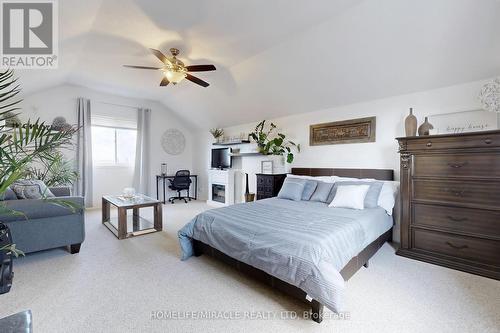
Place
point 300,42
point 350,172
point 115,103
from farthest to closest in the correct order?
point 115,103 < point 350,172 < point 300,42

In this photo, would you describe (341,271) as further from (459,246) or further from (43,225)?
(43,225)

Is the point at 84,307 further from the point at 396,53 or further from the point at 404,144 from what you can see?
the point at 396,53

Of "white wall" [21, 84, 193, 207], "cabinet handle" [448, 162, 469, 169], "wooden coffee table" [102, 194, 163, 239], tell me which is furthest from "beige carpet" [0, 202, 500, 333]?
"white wall" [21, 84, 193, 207]

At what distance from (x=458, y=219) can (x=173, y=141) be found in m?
6.53

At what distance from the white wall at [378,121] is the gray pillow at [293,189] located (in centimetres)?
77

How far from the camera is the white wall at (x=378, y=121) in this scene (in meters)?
2.97

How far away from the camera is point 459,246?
2.54 metres

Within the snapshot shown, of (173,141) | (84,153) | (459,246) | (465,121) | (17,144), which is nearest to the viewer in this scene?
(17,144)

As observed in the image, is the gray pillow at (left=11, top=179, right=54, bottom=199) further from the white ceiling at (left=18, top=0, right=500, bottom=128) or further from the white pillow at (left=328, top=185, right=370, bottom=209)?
the white pillow at (left=328, top=185, right=370, bottom=209)

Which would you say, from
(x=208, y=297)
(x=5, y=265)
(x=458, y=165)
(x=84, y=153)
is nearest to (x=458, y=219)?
(x=458, y=165)

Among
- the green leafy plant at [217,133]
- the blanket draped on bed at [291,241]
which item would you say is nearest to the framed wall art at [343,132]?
the blanket draped on bed at [291,241]

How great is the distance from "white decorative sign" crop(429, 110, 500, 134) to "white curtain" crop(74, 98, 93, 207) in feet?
21.6
